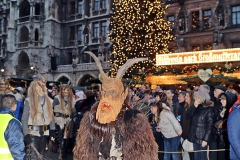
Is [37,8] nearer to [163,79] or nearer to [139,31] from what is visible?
[139,31]

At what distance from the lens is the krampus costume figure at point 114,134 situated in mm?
2926

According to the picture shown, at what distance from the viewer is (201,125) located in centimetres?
538

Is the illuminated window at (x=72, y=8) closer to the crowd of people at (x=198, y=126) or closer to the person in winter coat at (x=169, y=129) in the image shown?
the crowd of people at (x=198, y=126)

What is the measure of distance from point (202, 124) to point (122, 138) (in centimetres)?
281

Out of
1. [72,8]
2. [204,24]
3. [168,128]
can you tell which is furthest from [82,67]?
[168,128]

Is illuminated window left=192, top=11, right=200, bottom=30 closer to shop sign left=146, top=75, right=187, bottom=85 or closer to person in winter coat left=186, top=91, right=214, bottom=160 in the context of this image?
shop sign left=146, top=75, right=187, bottom=85

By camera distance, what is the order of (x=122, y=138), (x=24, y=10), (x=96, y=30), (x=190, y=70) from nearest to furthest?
(x=122, y=138) → (x=190, y=70) → (x=96, y=30) → (x=24, y=10)

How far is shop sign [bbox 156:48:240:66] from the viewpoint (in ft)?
45.4

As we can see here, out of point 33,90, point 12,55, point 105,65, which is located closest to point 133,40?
point 105,65

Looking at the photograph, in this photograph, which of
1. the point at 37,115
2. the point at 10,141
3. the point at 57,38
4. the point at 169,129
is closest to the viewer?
the point at 10,141

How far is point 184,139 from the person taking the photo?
6.02 metres

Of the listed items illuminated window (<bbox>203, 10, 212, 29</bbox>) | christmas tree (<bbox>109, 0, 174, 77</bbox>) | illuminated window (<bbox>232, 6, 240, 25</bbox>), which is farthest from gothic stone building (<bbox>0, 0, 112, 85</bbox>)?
illuminated window (<bbox>232, 6, 240, 25</bbox>)

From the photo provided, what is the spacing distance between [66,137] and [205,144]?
3518mm

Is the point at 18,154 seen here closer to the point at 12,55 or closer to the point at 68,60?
the point at 68,60
